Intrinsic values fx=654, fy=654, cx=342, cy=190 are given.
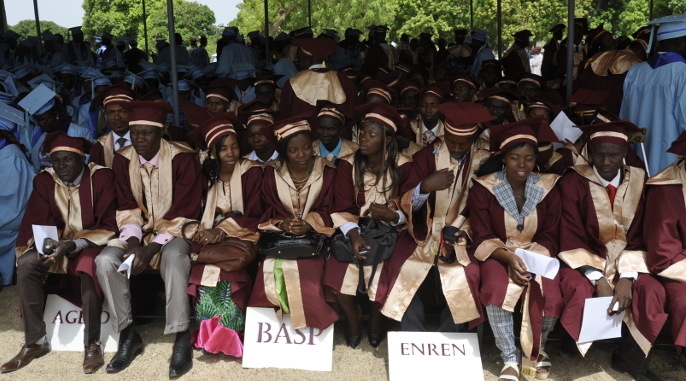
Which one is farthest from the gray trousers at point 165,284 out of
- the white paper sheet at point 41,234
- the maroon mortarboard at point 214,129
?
the maroon mortarboard at point 214,129

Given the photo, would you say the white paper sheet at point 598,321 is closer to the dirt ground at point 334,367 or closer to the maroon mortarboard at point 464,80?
the dirt ground at point 334,367

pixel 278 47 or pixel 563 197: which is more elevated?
pixel 278 47

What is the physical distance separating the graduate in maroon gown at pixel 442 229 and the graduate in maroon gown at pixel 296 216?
0.48 meters

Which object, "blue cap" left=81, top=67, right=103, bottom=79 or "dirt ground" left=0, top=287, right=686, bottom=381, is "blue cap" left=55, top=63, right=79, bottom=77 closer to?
"blue cap" left=81, top=67, right=103, bottom=79

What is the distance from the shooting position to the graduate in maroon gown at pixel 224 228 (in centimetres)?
413

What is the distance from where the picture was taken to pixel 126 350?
4152 millimetres

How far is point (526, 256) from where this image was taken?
378 centimetres

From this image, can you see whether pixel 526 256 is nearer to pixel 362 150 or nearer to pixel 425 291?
pixel 425 291

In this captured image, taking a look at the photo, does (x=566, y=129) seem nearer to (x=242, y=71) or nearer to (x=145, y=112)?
(x=145, y=112)

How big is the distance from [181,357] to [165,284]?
46 cm

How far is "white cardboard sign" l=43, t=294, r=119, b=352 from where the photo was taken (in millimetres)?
4277

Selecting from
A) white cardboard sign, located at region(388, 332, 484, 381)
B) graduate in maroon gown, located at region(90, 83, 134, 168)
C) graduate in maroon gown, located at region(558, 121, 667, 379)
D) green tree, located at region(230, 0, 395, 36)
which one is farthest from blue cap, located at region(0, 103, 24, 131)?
green tree, located at region(230, 0, 395, 36)

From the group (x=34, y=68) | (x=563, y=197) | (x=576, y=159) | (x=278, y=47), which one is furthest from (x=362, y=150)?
(x=278, y=47)

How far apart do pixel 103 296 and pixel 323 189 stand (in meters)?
1.59
